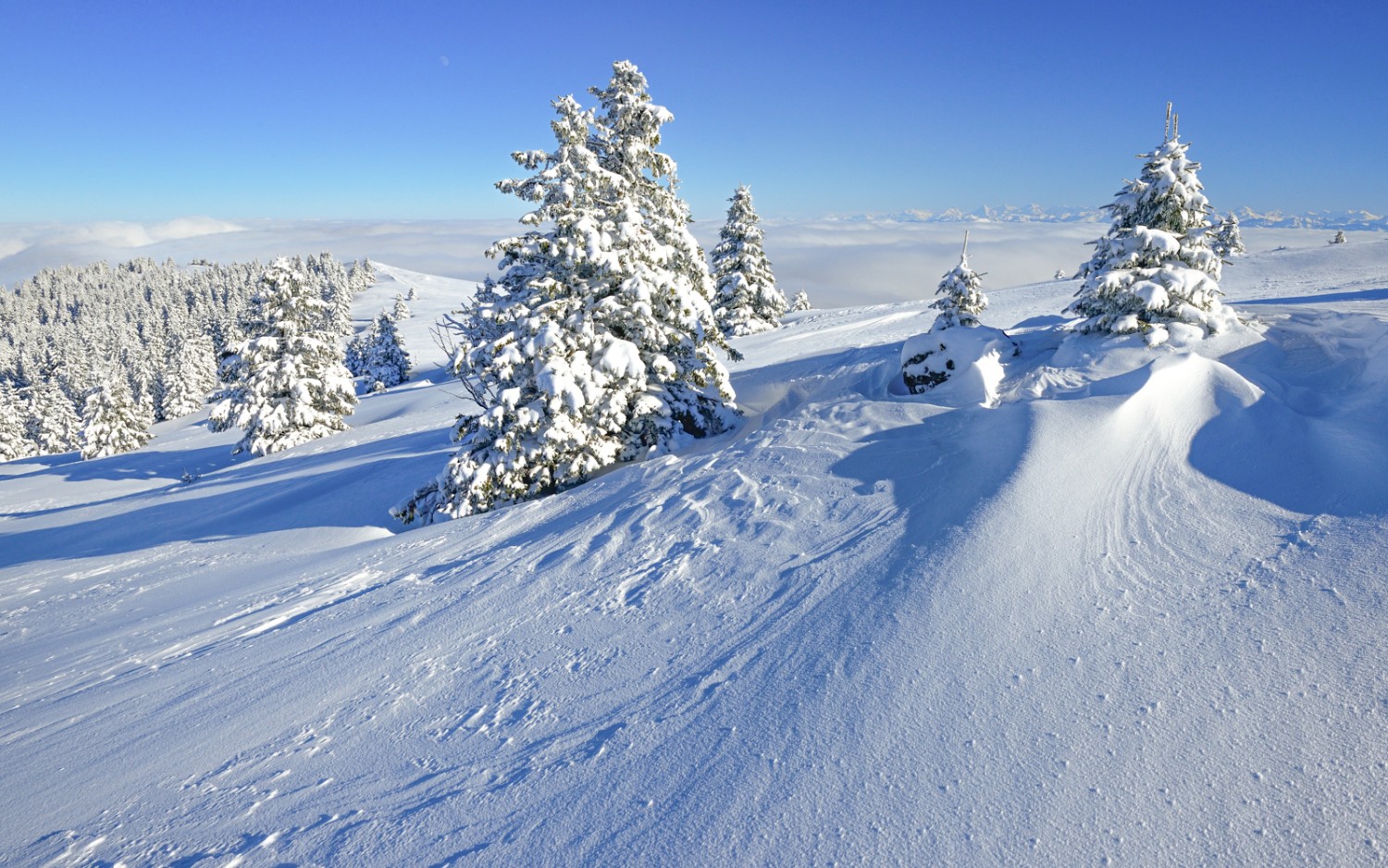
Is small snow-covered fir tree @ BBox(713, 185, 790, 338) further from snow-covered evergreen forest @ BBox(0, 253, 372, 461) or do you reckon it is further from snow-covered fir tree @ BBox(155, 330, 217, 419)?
snow-covered fir tree @ BBox(155, 330, 217, 419)

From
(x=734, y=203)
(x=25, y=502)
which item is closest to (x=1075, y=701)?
(x=25, y=502)

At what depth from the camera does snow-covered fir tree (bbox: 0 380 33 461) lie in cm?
4619

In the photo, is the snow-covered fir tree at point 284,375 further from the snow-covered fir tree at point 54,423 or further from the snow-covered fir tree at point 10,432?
the snow-covered fir tree at point 54,423

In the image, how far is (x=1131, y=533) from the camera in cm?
533

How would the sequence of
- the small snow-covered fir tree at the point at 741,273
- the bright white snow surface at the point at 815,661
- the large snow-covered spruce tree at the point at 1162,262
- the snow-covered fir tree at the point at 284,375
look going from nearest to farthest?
the bright white snow surface at the point at 815,661, the large snow-covered spruce tree at the point at 1162,262, the snow-covered fir tree at the point at 284,375, the small snow-covered fir tree at the point at 741,273

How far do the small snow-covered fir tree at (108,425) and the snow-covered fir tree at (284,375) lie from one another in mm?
19537

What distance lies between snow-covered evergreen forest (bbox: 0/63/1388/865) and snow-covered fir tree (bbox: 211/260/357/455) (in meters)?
9.92

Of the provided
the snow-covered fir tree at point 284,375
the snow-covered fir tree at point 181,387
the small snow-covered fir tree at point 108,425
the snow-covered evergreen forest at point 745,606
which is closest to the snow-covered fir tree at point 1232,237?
the snow-covered evergreen forest at point 745,606

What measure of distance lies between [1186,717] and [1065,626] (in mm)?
926

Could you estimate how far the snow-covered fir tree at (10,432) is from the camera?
152 ft

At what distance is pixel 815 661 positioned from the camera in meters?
4.39

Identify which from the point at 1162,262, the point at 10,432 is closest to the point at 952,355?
the point at 1162,262

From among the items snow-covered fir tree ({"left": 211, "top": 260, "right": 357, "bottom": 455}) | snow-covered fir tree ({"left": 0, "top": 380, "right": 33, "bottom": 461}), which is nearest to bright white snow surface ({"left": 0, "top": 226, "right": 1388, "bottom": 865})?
snow-covered fir tree ({"left": 211, "top": 260, "right": 357, "bottom": 455})

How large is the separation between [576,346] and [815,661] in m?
7.09
